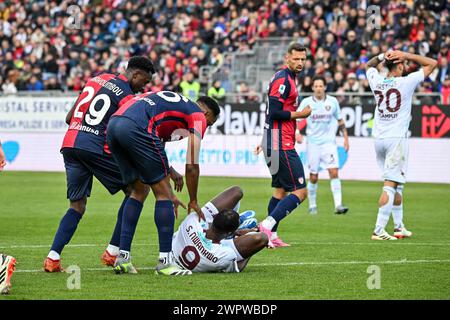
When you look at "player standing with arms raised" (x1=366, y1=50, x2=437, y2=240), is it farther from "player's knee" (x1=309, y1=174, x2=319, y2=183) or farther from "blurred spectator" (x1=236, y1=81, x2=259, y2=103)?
"blurred spectator" (x1=236, y1=81, x2=259, y2=103)

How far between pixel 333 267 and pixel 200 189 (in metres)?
12.9

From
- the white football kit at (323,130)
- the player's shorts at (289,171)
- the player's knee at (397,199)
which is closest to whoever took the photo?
the player's shorts at (289,171)

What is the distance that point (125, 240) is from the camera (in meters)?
9.88

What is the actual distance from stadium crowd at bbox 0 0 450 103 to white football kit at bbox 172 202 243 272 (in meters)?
17.5

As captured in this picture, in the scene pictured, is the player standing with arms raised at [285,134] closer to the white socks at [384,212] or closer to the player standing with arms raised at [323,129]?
the white socks at [384,212]

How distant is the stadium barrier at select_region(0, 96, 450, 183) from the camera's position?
84.3 ft

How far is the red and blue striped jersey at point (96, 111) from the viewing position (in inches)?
402

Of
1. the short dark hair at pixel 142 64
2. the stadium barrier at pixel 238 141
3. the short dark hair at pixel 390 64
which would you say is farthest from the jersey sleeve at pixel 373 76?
the stadium barrier at pixel 238 141

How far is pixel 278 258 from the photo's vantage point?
448 inches

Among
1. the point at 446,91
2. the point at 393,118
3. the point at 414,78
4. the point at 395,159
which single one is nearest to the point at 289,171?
the point at 395,159

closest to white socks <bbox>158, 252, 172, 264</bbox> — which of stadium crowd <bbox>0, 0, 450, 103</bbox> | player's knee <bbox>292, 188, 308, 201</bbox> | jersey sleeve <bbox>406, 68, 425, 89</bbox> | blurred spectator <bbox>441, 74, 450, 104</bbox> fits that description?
player's knee <bbox>292, 188, 308, 201</bbox>

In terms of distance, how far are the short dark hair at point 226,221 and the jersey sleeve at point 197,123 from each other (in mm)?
943

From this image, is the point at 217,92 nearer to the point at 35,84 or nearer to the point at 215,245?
the point at 35,84

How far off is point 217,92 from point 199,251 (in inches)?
790
